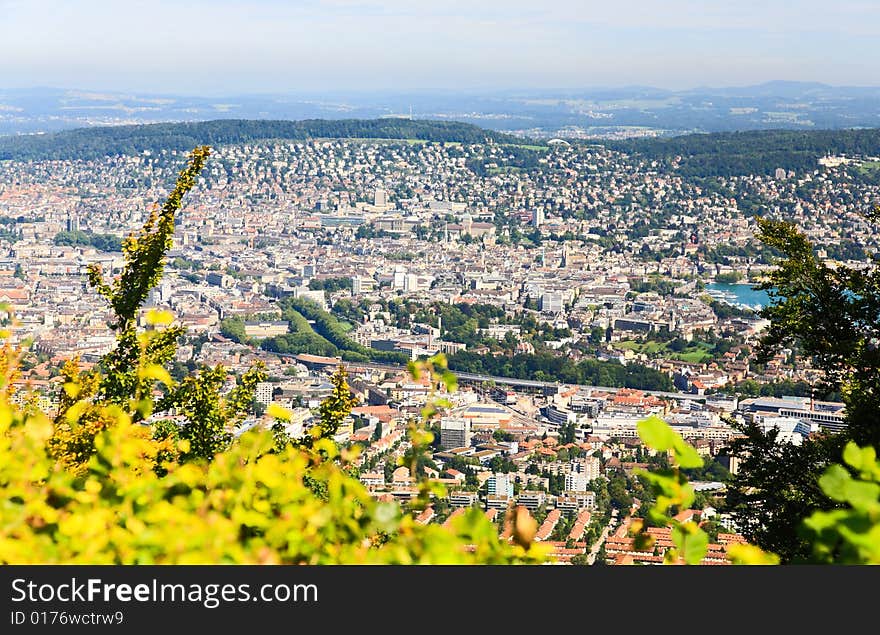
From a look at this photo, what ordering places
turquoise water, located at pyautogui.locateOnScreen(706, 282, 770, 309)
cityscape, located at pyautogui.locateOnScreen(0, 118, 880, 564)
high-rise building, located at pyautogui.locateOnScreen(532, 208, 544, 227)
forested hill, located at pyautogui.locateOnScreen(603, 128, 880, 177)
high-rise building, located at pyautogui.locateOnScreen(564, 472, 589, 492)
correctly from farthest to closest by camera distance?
forested hill, located at pyautogui.locateOnScreen(603, 128, 880, 177) → high-rise building, located at pyautogui.locateOnScreen(532, 208, 544, 227) → turquoise water, located at pyautogui.locateOnScreen(706, 282, 770, 309) → cityscape, located at pyautogui.locateOnScreen(0, 118, 880, 564) → high-rise building, located at pyautogui.locateOnScreen(564, 472, 589, 492)

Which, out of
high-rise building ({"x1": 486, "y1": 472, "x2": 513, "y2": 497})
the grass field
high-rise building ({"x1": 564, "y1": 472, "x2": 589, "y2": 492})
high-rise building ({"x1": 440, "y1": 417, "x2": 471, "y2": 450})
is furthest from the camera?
the grass field

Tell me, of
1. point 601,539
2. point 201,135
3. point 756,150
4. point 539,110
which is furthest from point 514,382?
point 539,110

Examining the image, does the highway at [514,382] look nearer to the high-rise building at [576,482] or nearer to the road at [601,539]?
the high-rise building at [576,482]

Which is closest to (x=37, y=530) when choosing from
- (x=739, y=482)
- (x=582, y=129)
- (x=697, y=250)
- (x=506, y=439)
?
(x=739, y=482)

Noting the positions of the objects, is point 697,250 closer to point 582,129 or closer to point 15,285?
point 15,285

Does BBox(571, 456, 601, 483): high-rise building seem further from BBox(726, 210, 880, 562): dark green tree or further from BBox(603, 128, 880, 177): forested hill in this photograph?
BBox(603, 128, 880, 177): forested hill

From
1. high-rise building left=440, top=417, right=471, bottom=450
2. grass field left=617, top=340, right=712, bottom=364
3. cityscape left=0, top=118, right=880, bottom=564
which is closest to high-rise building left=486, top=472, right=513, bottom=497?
cityscape left=0, top=118, right=880, bottom=564

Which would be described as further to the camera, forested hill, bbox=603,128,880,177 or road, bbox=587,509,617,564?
forested hill, bbox=603,128,880,177

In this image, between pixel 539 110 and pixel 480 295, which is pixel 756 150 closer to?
pixel 480 295
